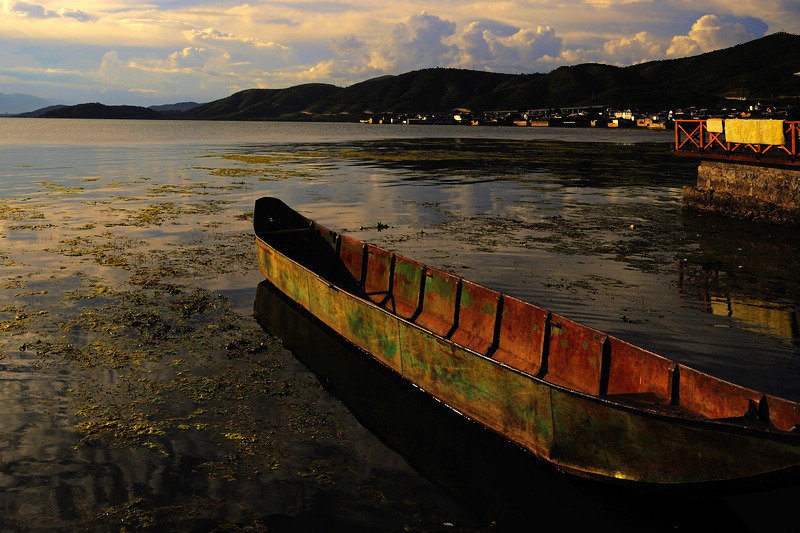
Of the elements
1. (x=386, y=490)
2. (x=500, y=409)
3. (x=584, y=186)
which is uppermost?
(x=584, y=186)

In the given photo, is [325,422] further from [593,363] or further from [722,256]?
[722,256]

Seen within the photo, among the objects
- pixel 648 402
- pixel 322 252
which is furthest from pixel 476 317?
pixel 322 252

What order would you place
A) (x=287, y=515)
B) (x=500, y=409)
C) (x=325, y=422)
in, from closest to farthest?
(x=287, y=515)
(x=500, y=409)
(x=325, y=422)

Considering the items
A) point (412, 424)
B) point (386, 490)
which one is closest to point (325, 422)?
point (412, 424)

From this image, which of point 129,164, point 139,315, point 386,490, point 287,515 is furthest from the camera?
point 129,164

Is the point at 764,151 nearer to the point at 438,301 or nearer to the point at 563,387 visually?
the point at 438,301

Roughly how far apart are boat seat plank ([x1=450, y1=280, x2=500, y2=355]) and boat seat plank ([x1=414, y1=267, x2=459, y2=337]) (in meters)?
0.23

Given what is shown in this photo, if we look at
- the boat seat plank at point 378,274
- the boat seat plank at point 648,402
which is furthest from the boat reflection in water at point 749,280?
the boat seat plank at point 378,274

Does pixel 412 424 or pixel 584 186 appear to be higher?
pixel 584 186

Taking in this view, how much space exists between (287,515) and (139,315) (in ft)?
24.7

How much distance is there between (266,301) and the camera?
45.7 feet

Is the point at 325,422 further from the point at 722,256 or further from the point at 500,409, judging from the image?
the point at 722,256

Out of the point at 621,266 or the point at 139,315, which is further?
the point at 621,266

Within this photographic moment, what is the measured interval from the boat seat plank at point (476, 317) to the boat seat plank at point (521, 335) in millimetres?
191
